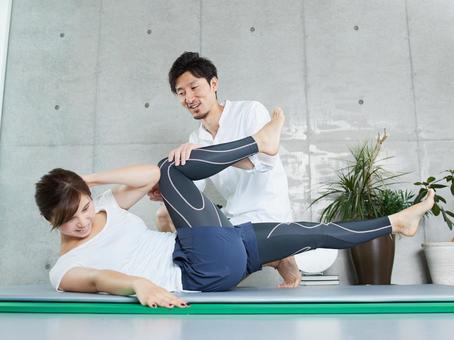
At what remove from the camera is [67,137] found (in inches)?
150

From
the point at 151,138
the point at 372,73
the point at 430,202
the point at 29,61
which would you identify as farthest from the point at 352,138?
the point at 29,61

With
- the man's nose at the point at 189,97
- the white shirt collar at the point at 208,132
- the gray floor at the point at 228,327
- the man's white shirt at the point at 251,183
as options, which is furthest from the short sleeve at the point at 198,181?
the gray floor at the point at 228,327

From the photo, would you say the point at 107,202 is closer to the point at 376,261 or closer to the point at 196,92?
the point at 196,92

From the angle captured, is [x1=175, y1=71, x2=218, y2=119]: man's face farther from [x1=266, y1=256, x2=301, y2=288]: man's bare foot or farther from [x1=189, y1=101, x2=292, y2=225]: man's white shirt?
[x1=266, y1=256, x2=301, y2=288]: man's bare foot

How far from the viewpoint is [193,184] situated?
6.37 ft

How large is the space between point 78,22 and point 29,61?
59cm

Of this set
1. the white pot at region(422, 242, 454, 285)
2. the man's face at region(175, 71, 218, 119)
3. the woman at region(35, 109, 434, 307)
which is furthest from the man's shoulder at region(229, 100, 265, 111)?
the white pot at region(422, 242, 454, 285)

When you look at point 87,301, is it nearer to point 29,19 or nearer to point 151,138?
point 151,138

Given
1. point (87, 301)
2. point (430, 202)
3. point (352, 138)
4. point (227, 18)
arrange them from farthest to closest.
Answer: point (227, 18) → point (352, 138) → point (430, 202) → point (87, 301)

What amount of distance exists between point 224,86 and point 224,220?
2044 millimetres

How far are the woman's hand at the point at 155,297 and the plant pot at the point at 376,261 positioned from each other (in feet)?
6.36

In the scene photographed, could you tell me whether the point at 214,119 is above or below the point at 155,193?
Result: above

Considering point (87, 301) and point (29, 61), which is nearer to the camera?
point (87, 301)

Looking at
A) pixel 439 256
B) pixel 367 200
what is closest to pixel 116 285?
pixel 367 200
